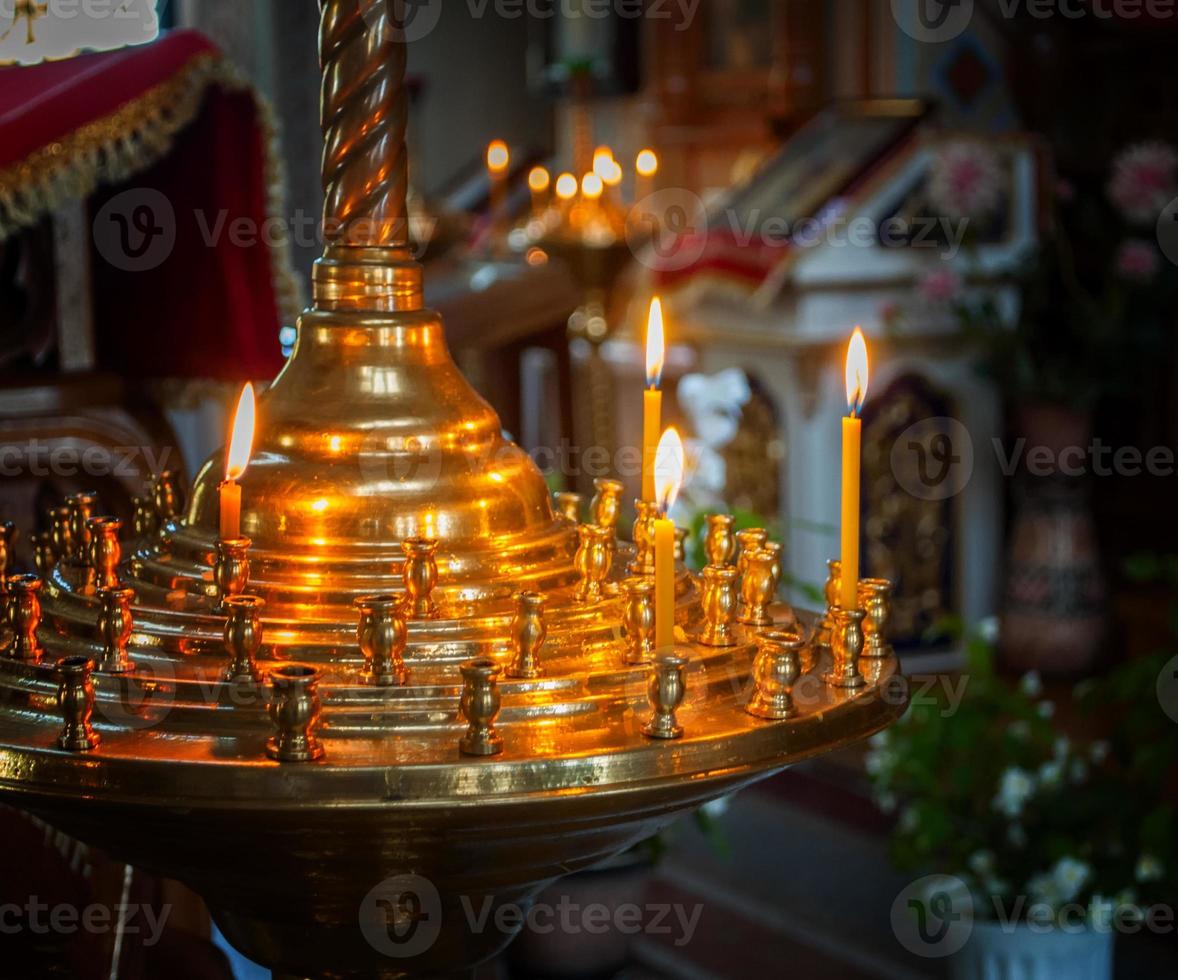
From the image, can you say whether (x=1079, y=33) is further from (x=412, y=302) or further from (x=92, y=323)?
(x=412, y=302)

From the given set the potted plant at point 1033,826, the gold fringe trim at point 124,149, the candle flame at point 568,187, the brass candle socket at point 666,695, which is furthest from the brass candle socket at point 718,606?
the candle flame at point 568,187

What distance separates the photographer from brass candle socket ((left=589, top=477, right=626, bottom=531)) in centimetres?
95

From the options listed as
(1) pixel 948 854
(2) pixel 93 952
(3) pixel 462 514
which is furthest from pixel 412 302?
(1) pixel 948 854

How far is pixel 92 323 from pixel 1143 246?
3501 millimetres

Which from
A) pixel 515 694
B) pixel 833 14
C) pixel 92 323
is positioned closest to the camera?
pixel 515 694

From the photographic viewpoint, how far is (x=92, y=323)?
73.1 inches

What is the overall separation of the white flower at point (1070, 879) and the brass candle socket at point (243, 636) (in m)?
2.12

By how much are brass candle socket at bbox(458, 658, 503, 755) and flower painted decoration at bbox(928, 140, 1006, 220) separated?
14.1 feet

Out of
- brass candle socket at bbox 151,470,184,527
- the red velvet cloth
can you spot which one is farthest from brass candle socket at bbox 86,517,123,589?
the red velvet cloth

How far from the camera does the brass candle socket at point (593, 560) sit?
2.68ft
